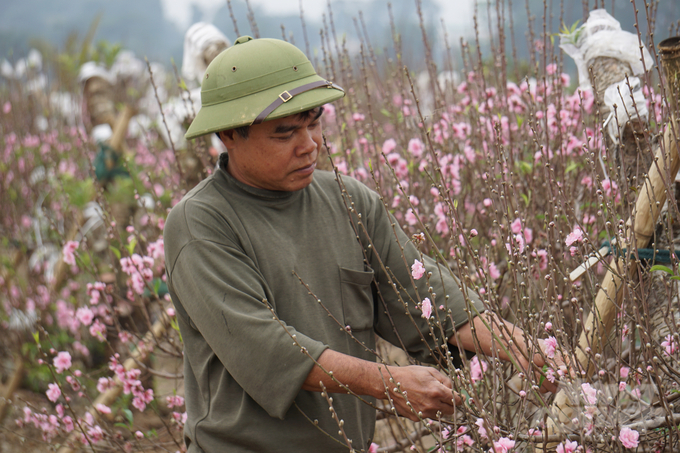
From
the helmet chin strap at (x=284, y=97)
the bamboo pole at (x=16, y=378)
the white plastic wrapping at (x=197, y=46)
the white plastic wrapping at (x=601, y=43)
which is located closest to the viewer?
the helmet chin strap at (x=284, y=97)

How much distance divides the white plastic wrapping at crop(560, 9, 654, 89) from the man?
1.17 m

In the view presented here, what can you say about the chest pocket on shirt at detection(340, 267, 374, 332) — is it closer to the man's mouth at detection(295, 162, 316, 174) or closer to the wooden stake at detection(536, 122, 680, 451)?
the man's mouth at detection(295, 162, 316, 174)

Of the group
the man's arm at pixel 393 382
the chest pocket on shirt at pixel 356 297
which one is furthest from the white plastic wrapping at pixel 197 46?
the man's arm at pixel 393 382

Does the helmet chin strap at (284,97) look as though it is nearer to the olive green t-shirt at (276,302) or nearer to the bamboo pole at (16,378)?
the olive green t-shirt at (276,302)

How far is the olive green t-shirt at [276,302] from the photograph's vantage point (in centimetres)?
151

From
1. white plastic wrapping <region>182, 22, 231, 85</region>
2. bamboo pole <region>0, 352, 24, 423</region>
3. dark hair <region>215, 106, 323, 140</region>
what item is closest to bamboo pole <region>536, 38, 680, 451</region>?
dark hair <region>215, 106, 323, 140</region>

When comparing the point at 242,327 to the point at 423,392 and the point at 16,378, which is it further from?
the point at 16,378

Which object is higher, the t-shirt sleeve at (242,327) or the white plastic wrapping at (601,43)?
the white plastic wrapping at (601,43)

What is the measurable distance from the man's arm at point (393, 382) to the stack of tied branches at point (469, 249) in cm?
6

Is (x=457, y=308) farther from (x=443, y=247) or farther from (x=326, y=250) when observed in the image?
(x=443, y=247)

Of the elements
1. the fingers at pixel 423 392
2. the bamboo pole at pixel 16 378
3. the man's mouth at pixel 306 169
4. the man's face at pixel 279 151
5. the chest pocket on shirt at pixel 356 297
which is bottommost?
the bamboo pole at pixel 16 378

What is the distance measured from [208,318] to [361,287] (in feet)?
1.71

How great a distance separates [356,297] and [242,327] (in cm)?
46

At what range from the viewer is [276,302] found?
169cm
